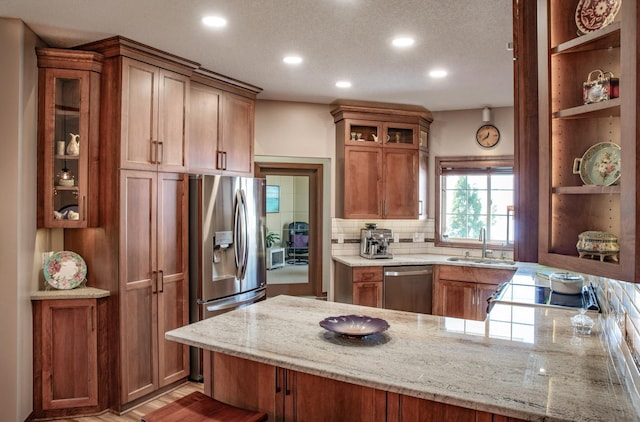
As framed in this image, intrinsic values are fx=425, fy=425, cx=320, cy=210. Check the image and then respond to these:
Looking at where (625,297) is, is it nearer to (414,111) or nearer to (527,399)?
(527,399)

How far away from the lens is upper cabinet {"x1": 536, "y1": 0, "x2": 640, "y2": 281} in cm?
124

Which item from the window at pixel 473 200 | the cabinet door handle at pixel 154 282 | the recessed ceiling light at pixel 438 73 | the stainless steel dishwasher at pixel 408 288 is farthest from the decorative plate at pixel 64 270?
the window at pixel 473 200

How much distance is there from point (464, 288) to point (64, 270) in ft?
12.4

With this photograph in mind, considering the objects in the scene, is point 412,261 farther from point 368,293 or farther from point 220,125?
point 220,125

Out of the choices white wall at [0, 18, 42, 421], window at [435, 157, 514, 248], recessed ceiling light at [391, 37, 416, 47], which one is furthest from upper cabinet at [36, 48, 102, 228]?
window at [435, 157, 514, 248]

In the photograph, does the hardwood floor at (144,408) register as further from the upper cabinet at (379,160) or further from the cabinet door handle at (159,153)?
the upper cabinet at (379,160)

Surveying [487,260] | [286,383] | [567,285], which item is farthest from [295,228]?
[286,383]

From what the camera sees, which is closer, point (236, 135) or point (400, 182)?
point (236, 135)

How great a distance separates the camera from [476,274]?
4582 millimetres

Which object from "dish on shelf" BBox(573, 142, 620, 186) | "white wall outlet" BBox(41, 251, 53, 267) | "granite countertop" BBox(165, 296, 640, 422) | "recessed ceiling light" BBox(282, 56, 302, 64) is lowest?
"granite countertop" BBox(165, 296, 640, 422)

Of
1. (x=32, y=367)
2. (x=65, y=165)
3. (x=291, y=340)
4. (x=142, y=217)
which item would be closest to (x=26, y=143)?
(x=65, y=165)

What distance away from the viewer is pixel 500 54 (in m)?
3.26

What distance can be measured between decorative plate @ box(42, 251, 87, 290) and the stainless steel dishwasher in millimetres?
2896

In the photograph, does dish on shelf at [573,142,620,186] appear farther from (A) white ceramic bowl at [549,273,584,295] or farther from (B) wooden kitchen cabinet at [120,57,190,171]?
(B) wooden kitchen cabinet at [120,57,190,171]
